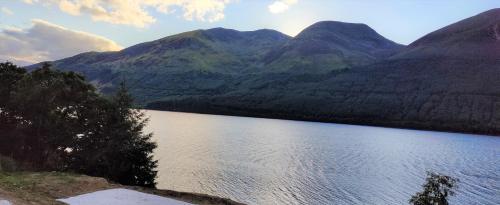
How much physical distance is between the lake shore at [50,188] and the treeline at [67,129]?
10398 mm

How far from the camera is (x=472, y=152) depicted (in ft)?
341

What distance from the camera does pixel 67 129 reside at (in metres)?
36.8

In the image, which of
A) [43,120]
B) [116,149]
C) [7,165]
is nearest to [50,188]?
[7,165]

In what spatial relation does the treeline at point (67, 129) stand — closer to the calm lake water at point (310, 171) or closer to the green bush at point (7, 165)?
the green bush at point (7, 165)

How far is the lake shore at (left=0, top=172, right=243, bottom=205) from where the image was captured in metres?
18.2

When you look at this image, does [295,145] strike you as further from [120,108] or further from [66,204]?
[66,204]

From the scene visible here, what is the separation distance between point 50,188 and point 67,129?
601 inches

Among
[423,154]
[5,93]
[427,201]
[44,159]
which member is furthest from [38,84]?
[423,154]

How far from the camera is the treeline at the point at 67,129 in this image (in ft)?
118

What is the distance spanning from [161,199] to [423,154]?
82.8 m

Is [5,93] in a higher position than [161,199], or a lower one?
higher

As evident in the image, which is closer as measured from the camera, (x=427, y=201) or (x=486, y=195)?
(x=427, y=201)

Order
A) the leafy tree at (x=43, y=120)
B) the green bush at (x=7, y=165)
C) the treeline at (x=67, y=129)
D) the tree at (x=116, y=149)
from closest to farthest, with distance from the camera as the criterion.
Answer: the green bush at (x=7, y=165) → the leafy tree at (x=43, y=120) → the treeline at (x=67, y=129) → the tree at (x=116, y=149)

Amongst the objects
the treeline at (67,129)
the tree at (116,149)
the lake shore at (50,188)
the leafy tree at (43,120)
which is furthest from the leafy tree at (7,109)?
the lake shore at (50,188)
